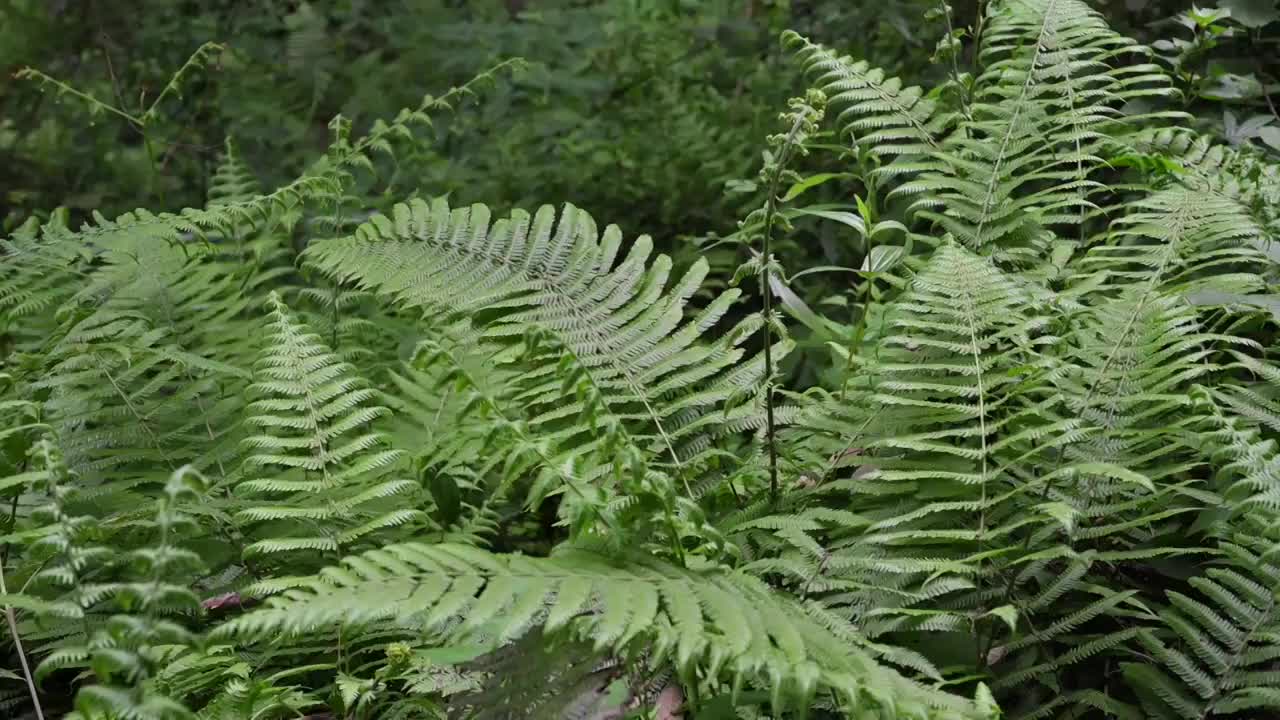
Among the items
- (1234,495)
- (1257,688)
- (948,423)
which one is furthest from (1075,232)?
(1257,688)

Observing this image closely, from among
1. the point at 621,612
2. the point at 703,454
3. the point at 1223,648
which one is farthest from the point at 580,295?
the point at 1223,648

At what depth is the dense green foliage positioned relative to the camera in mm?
1424

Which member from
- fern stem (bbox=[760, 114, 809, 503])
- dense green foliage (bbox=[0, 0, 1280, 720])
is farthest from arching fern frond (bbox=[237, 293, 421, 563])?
fern stem (bbox=[760, 114, 809, 503])

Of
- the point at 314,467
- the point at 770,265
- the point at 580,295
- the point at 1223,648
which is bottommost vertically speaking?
the point at 1223,648

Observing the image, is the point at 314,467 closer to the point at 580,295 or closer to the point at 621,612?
the point at 580,295

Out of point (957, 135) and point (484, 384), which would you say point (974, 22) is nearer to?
point (957, 135)

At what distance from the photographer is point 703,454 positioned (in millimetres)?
1804

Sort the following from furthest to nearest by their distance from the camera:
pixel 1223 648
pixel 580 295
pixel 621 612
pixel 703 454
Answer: pixel 580 295 < pixel 703 454 < pixel 1223 648 < pixel 621 612

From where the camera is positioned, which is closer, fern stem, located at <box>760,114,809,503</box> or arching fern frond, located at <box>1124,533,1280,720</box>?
arching fern frond, located at <box>1124,533,1280,720</box>

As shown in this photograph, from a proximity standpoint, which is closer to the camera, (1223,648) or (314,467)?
(1223,648)

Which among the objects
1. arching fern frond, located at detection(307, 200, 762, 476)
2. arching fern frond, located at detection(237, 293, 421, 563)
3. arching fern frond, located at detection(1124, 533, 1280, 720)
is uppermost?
arching fern frond, located at detection(307, 200, 762, 476)

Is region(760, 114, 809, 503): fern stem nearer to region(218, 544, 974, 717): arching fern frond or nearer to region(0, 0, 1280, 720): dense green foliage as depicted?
region(0, 0, 1280, 720): dense green foliage

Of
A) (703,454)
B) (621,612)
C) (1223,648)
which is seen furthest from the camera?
(703,454)

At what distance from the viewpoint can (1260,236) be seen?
2.08 metres
